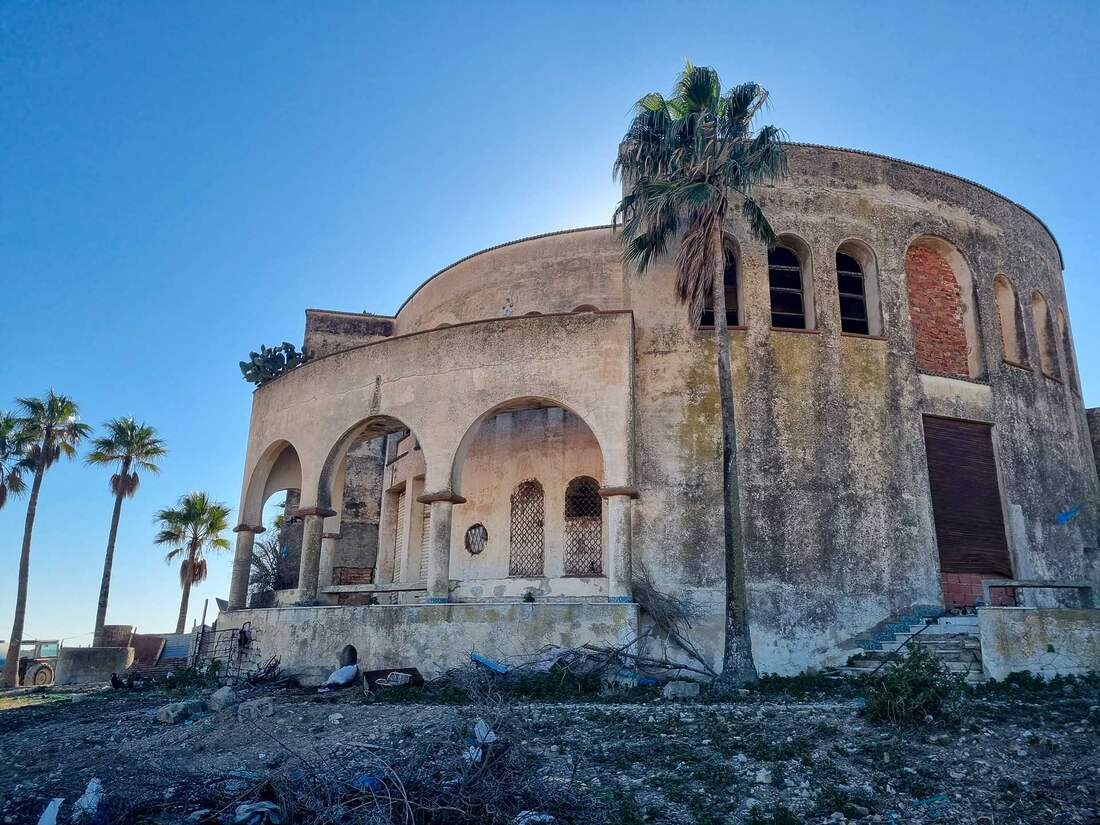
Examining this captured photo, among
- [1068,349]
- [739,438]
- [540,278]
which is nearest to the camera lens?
[739,438]

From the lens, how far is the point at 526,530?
1897 centimetres

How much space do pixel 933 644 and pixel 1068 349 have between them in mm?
12359

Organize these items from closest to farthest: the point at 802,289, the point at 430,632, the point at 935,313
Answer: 1. the point at 430,632
2. the point at 802,289
3. the point at 935,313

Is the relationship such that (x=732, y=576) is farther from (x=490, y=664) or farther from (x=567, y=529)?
(x=567, y=529)

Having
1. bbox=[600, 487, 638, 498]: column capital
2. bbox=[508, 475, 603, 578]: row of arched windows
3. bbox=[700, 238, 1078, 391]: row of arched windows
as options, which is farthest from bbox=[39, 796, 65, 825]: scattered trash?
bbox=[700, 238, 1078, 391]: row of arched windows

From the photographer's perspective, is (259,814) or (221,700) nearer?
(259,814)

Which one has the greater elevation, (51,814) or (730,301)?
(730,301)

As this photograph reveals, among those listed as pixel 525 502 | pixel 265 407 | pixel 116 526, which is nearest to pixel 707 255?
pixel 525 502

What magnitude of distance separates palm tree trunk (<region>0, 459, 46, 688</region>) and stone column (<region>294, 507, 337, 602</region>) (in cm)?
1540

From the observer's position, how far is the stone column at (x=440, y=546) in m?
16.5

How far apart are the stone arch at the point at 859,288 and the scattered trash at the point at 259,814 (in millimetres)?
15040

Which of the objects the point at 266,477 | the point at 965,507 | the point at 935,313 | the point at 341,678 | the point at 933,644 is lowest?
the point at 341,678

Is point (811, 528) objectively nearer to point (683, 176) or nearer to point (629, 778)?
point (683, 176)

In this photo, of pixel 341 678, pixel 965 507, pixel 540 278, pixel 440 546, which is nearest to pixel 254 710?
pixel 341 678
